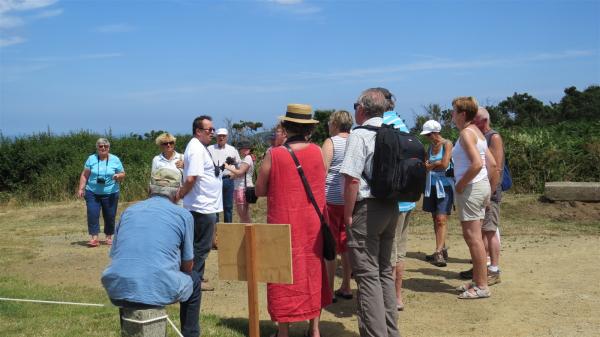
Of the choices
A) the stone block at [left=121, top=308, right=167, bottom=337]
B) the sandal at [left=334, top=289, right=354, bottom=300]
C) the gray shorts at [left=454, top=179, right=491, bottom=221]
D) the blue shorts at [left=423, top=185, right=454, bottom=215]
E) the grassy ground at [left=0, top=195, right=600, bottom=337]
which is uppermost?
the gray shorts at [left=454, top=179, right=491, bottom=221]

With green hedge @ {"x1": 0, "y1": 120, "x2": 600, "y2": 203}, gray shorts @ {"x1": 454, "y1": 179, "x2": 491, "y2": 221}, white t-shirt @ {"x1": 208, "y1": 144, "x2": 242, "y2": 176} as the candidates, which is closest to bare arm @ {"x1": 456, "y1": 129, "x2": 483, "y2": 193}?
gray shorts @ {"x1": 454, "y1": 179, "x2": 491, "y2": 221}

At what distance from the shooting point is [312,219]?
190 inches

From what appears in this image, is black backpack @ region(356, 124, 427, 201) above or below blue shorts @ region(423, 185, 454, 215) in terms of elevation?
above

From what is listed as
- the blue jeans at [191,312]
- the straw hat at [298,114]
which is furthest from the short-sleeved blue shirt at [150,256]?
the straw hat at [298,114]

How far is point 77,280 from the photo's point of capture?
804cm

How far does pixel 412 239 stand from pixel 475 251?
13.1 ft

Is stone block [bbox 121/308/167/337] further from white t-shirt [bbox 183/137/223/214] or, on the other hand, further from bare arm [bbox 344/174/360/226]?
white t-shirt [bbox 183/137/223/214]

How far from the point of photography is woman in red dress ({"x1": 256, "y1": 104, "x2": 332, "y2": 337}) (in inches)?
189

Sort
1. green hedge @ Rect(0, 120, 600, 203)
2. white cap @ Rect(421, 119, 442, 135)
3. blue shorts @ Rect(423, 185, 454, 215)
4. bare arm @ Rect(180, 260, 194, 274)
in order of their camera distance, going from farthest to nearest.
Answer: green hedge @ Rect(0, 120, 600, 203) → blue shorts @ Rect(423, 185, 454, 215) → white cap @ Rect(421, 119, 442, 135) → bare arm @ Rect(180, 260, 194, 274)

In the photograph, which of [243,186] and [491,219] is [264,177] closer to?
[491,219]

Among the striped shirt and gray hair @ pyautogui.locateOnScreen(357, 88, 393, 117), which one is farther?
the striped shirt

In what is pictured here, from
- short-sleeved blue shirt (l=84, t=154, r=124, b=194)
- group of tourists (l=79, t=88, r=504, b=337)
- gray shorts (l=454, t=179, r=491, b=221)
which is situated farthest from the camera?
short-sleeved blue shirt (l=84, t=154, r=124, b=194)

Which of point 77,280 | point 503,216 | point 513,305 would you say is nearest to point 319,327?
point 513,305

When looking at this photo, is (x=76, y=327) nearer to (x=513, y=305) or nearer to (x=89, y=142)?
(x=513, y=305)
